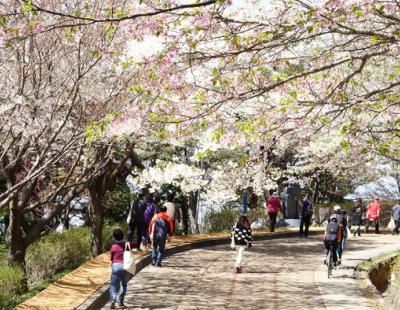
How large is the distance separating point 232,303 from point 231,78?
4.47 meters

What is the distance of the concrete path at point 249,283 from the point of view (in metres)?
11.3

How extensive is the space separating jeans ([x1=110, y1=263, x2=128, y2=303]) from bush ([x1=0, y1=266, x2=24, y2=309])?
7.44 feet

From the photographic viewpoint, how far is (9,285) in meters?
12.0

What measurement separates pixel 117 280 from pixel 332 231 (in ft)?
19.3

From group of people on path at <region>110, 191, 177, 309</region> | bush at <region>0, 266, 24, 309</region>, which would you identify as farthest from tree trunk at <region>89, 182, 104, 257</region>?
bush at <region>0, 266, 24, 309</region>

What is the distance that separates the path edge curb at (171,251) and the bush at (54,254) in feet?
8.18

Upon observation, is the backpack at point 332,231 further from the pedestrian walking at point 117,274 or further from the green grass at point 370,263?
the pedestrian walking at point 117,274

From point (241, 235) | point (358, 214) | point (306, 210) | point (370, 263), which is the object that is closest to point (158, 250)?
point (241, 235)

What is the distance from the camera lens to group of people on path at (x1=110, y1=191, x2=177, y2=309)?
1055 cm

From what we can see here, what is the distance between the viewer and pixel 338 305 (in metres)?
11.1

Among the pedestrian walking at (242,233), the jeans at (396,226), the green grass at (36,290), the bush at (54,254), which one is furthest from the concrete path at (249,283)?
the jeans at (396,226)

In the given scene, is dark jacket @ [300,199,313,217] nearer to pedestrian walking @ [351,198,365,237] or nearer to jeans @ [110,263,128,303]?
pedestrian walking @ [351,198,365,237]

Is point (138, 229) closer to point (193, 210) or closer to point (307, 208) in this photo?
point (307, 208)

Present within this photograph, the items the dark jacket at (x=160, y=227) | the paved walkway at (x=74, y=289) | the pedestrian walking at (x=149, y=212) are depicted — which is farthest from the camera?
the pedestrian walking at (x=149, y=212)
